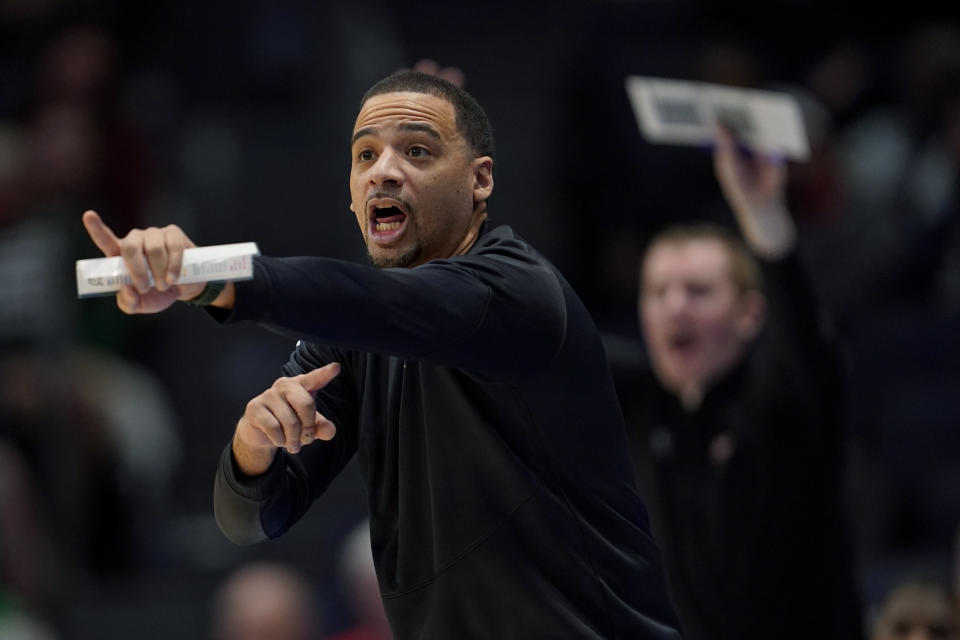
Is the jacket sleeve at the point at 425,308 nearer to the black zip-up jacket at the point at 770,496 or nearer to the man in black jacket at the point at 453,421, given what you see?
the man in black jacket at the point at 453,421

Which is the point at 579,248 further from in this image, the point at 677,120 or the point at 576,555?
the point at 576,555

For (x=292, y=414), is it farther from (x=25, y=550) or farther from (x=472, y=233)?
(x=25, y=550)

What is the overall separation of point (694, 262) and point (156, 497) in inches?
138

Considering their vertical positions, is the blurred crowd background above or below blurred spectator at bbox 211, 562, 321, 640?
above

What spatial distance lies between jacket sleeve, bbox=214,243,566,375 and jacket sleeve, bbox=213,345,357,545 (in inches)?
22.1

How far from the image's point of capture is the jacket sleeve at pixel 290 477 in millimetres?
3207

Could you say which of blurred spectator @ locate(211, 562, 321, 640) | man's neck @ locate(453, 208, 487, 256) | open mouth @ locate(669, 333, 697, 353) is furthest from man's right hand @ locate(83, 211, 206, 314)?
blurred spectator @ locate(211, 562, 321, 640)

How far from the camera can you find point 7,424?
23.2 ft

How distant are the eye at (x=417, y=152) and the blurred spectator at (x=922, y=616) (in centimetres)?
263

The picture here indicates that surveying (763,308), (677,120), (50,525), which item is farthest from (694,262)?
(50,525)

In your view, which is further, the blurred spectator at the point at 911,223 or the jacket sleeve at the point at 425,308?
the blurred spectator at the point at 911,223

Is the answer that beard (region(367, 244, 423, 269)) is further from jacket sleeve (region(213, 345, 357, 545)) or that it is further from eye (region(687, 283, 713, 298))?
eye (region(687, 283, 713, 298))

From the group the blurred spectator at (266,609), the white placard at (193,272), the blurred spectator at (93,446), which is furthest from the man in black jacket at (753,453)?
the blurred spectator at (93,446)

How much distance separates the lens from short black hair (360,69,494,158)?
3312 millimetres
